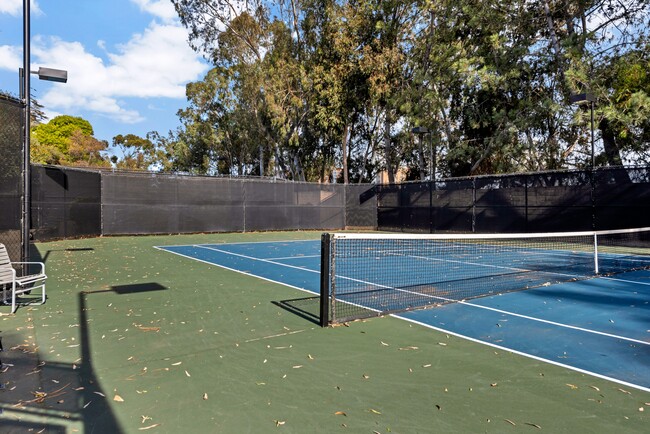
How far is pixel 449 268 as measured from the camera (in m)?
10.1

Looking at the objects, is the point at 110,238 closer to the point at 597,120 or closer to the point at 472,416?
the point at 472,416

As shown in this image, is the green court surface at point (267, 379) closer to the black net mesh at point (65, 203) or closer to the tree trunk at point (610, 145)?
the black net mesh at point (65, 203)

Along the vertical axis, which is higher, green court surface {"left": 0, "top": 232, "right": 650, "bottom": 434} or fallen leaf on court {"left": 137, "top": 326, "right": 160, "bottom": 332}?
fallen leaf on court {"left": 137, "top": 326, "right": 160, "bottom": 332}

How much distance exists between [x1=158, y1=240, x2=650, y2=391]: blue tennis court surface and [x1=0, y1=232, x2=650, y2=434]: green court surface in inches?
13.0

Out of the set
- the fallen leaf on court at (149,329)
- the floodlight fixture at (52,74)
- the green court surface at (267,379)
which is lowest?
the green court surface at (267,379)

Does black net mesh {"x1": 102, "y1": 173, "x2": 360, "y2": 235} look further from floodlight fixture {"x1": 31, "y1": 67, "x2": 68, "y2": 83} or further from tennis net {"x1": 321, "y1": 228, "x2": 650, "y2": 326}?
floodlight fixture {"x1": 31, "y1": 67, "x2": 68, "y2": 83}

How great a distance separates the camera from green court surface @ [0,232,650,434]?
9.68 feet

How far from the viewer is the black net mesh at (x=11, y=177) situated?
649cm

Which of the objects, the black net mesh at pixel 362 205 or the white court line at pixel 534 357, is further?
the black net mesh at pixel 362 205

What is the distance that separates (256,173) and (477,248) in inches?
1291

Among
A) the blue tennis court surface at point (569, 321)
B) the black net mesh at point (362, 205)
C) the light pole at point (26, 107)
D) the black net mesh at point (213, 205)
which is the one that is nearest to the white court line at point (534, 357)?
the blue tennis court surface at point (569, 321)

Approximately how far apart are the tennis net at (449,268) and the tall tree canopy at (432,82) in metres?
7.28

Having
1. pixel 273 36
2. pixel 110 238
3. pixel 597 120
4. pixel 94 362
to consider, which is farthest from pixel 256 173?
pixel 94 362

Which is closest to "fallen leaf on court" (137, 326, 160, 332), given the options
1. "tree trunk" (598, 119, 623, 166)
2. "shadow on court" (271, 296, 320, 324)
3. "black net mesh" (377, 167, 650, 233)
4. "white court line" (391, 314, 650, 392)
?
"shadow on court" (271, 296, 320, 324)
